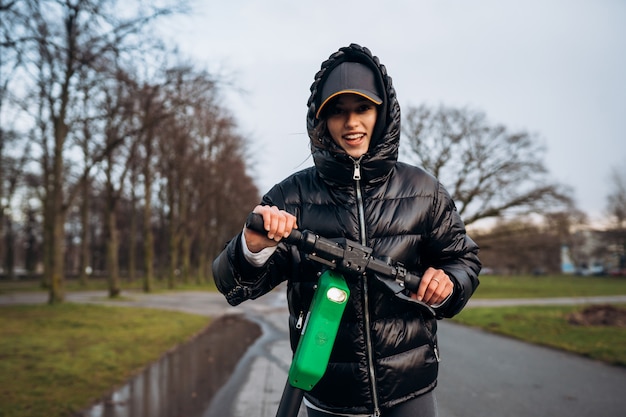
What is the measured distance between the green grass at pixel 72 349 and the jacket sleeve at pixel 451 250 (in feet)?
15.3

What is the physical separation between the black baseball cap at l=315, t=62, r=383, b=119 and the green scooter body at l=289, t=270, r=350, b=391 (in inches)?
26.9

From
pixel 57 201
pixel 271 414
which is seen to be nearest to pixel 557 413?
pixel 271 414

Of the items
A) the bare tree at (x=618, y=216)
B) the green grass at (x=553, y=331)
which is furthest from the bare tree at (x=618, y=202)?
the green grass at (x=553, y=331)

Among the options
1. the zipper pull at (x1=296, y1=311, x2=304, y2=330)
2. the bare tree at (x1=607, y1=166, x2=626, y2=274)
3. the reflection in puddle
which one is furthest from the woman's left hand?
the bare tree at (x1=607, y1=166, x2=626, y2=274)

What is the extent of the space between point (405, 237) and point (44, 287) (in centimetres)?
3262

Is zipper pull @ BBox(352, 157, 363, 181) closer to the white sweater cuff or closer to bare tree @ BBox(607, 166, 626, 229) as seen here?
the white sweater cuff

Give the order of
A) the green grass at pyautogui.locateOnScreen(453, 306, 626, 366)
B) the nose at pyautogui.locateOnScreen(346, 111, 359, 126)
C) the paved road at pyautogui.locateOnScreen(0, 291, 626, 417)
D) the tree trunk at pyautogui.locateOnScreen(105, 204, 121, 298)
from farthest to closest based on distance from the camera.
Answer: the tree trunk at pyautogui.locateOnScreen(105, 204, 121, 298), the green grass at pyautogui.locateOnScreen(453, 306, 626, 366), the paved road at pyautogui.locateOnScreen(0, 291, 626, 417), the nose at pyautogui.locateOnScreen(346, 111, 359, 126)

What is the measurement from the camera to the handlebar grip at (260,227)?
168 cm

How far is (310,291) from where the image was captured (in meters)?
1.96

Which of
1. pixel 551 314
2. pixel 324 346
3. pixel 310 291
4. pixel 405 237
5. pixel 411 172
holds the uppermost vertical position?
pixel 411 172

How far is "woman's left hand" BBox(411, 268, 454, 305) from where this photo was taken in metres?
1.90

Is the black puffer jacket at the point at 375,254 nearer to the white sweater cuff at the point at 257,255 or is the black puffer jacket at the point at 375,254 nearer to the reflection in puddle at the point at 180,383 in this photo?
the white sweater cuff at the point at 257,255

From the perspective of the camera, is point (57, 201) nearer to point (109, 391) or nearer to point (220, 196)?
point (109, 391)

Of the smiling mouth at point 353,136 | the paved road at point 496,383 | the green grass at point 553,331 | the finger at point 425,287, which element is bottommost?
the green grass at point 553,331
